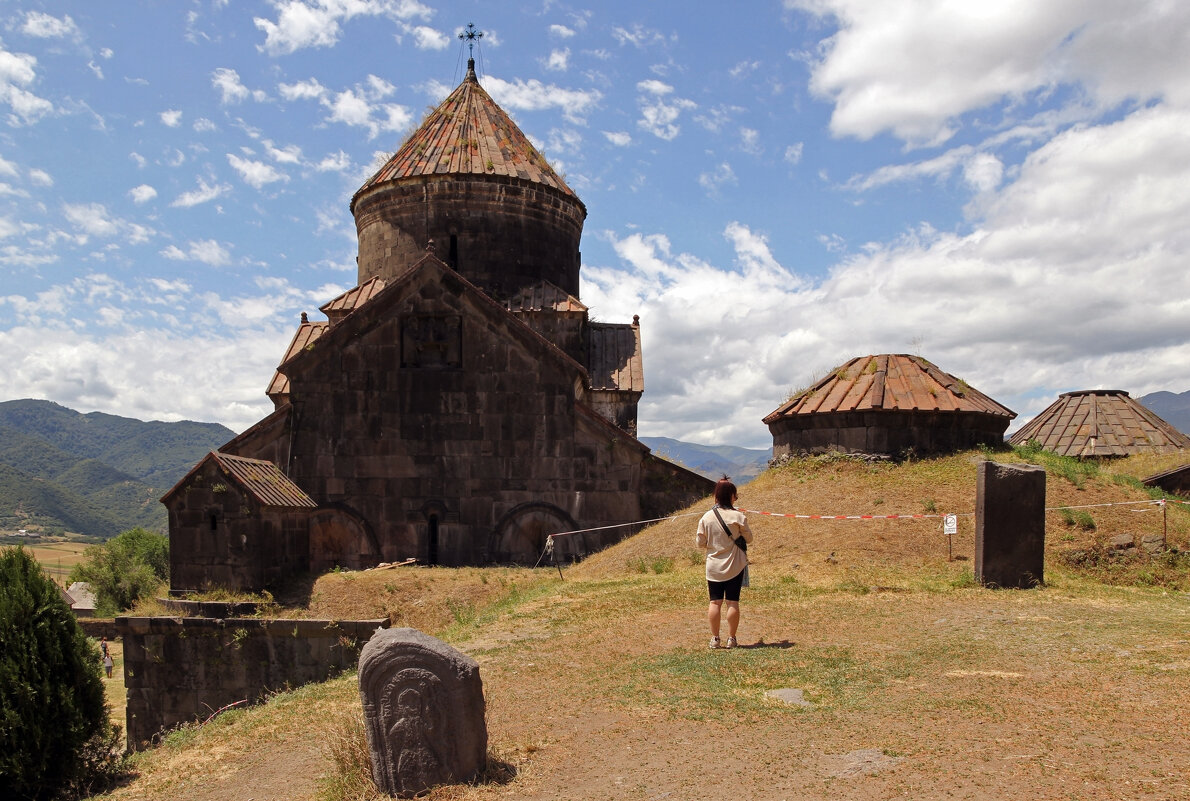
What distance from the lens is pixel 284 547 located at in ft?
45.1

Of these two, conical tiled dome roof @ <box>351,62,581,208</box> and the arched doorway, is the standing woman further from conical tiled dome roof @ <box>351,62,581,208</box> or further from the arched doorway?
conical tiled dome roof @ <box>351,62,581,208</box>

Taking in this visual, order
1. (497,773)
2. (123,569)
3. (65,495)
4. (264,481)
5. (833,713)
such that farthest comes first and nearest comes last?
1. (65,495)
2. (123,569)
3. (264,481)
4. (833,713)
5. (497,773)

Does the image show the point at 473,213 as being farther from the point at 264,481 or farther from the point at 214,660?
the point at 214,660

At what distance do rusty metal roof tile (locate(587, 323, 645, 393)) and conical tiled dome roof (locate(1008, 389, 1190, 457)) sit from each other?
30.0 feet

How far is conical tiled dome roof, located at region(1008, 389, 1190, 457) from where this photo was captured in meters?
19.9

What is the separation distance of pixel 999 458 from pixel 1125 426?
30.7ft

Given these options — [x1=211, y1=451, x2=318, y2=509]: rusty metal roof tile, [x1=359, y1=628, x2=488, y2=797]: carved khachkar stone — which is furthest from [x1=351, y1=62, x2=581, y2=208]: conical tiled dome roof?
[x1=359, y1=628, x2=488, y2=797]: carved khachkar stone

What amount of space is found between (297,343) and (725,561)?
14.0 meters

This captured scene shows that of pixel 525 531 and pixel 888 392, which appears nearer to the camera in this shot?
pixel 888 392

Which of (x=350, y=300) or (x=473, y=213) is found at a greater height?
(x=473, y=213)

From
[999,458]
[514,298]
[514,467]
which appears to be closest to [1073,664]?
[999,458]

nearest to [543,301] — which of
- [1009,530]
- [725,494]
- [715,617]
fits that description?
[1009,530]

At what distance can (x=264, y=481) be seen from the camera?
13781 mm

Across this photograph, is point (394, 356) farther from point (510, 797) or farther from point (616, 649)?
point (510, 797)
